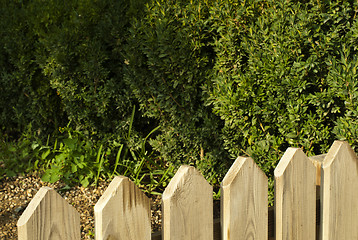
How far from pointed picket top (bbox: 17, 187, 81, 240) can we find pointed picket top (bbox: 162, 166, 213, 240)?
0.30m

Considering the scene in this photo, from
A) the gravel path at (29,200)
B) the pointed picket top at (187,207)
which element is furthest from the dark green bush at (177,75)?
the pointed picket top at (187,207)

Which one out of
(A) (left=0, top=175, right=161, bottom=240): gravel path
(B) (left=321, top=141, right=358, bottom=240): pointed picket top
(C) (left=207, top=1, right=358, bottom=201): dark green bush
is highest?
(C) (left=207, top=1, right=358, bottom=201): dark green bush

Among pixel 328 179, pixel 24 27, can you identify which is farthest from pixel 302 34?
pixel 24 27

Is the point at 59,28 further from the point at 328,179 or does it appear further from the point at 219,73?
the point at 328,179

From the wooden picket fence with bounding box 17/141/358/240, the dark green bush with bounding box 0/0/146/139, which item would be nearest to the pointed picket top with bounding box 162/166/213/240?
Answer: the wooden picket fence with bounding box 17/141/358/240

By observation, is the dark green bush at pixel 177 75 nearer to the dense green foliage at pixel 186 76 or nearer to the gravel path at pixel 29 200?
the dense green foliage at pixel 186 76

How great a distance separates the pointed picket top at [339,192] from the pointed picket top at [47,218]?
3.55 ft

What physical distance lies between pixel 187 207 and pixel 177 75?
204 centimetres

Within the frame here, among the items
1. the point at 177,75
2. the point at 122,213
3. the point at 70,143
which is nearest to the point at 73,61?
the point at 70,143

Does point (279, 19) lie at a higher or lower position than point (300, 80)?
higher

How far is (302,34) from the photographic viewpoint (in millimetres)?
2449

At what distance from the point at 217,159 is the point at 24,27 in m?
2.77

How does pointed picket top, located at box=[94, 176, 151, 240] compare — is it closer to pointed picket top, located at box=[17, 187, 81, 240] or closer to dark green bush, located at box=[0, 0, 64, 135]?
pointed picket top, located at box=[17, 187, 81, 240]

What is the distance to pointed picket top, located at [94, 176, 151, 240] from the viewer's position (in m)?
1.30
